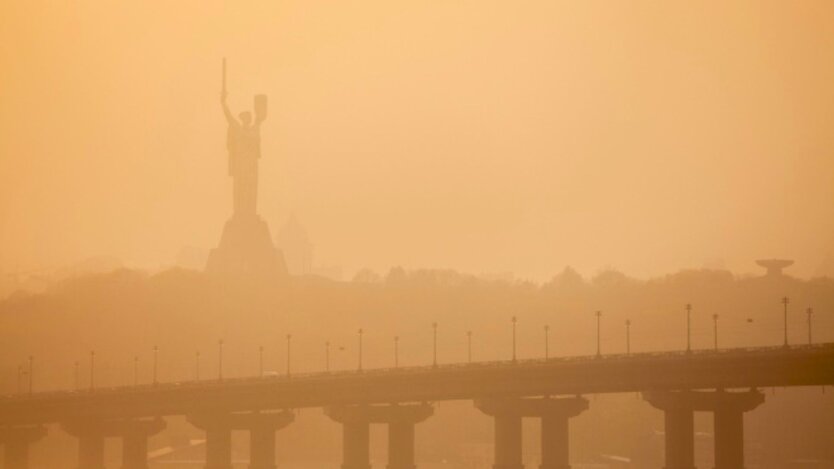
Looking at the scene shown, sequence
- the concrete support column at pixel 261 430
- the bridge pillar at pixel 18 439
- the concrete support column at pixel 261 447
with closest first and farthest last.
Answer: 1. the concrete support column at pixel 261 430
2. the concrete support column at pixel 261 447
3. the bridge pillar at pixel 18 439

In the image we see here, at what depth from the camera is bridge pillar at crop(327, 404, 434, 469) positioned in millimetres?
155375

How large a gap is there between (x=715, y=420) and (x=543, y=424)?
1171cm

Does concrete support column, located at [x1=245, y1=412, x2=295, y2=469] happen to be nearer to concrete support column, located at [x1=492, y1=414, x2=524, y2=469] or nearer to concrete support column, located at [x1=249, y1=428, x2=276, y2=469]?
concrete support column, located at [x1=249, y1=428, x2=276, y2=469]

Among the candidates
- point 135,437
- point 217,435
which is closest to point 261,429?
point 217,435

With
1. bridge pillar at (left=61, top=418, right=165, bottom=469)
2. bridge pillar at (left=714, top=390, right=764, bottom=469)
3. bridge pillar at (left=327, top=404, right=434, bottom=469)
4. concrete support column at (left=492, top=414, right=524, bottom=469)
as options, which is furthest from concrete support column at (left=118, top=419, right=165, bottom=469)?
bridge pillar at (left=714, top=390, right=764, bottom=469)

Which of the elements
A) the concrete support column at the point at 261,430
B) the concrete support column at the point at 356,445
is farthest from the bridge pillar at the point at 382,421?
the concrete support column at the point at 261,430

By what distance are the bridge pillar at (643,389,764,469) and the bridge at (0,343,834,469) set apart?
0.19ft

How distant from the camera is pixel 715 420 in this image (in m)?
145

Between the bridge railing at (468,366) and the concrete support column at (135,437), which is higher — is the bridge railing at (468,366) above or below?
above

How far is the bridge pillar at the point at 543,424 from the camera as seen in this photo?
498ft

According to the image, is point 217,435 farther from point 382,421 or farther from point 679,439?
point 679,439

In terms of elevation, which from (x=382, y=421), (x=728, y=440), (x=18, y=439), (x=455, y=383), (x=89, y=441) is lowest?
(x=18, y=439)

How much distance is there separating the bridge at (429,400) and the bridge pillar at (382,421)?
2.4 inches

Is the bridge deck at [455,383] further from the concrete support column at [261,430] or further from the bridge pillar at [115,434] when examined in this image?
the concrete support column at [261,430]
